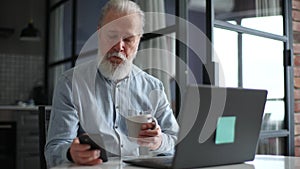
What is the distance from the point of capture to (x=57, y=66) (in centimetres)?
533

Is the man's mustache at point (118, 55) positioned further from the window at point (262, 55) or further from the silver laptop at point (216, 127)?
the window at point (262, 55)

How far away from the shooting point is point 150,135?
4.39 ft

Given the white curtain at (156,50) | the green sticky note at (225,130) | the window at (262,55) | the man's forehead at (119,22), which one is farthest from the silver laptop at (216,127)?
the white curtain at (156,50)

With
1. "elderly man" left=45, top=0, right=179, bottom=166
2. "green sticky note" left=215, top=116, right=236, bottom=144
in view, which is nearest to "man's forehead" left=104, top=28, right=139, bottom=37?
"elderly man" left=45, top=0, right=179, bottom=166

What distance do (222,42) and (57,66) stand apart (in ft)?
10.1

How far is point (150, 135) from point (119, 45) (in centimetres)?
50

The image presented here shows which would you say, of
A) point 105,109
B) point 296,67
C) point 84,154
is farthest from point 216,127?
point 296,67

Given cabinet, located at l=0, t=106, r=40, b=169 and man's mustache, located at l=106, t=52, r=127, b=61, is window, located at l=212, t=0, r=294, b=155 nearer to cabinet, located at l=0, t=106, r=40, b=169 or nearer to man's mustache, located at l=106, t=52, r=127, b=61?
man's mustache, located at l=106, t=52, r=127, b=61

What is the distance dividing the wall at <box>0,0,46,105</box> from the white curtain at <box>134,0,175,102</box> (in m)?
2.54

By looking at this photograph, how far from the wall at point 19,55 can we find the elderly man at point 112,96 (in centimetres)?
364

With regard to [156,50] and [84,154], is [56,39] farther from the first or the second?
[84,154]

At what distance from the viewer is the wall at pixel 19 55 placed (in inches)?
201

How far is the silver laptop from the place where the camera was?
3.53 ft

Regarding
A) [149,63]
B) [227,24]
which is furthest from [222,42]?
[149,63]
